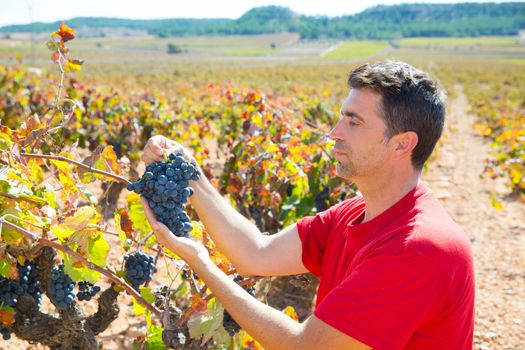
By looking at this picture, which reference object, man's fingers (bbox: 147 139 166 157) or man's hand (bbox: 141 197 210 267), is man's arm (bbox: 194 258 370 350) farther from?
man's fingers (bbox: 147 139 166 157)

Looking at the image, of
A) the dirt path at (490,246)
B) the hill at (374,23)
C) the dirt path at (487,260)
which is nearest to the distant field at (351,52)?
the hill at (374,23)

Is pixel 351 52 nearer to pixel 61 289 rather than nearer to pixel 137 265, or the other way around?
pixel 137 265

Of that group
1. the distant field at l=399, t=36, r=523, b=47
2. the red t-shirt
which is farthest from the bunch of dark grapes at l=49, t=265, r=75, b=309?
the distant field at l=399, t=36, r=523, b=47

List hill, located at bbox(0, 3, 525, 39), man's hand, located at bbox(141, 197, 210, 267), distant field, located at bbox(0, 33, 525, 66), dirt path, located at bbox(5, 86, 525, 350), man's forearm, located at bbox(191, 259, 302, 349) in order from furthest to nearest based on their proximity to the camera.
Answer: hill, located at bbox(0, 3, 525, 39)
distant field, located at bbox(0, 33, 525, 66)
dirt path, located at bbox(5, 86, 525, 350)
man's hand, located at bbox(141, 197, 210, 267)
man's forearm, located at bbox(191, 259, 302, 349)

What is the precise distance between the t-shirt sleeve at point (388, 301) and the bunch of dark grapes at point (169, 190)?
570mm

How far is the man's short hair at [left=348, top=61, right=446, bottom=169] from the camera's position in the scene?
67.2 inches

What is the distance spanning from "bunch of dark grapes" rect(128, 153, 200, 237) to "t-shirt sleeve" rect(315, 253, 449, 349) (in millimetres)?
570

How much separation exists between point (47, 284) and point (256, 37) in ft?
527

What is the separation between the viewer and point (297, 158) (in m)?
4.22

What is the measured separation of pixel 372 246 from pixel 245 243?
68cm

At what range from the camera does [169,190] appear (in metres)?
1.68

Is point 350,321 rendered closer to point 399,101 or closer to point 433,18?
point 399,101

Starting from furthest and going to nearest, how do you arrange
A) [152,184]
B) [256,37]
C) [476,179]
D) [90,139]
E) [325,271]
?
[256,37], [476,179], [90,139], [325,271], [152,184]

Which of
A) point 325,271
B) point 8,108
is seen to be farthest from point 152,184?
point 8,108
